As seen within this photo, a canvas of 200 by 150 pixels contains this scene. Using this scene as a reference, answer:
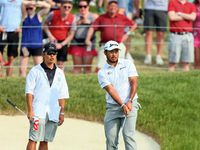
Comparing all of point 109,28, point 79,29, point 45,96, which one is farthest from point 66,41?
point 45,96

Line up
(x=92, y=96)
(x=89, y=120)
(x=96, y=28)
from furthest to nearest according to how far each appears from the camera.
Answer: (x=96, y=28)
(x=92, y=96)
(x=89, y=120)

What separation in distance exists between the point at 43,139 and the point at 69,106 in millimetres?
3399

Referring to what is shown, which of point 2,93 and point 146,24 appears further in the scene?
point 146,24

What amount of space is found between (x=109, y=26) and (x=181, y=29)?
1.92 meters

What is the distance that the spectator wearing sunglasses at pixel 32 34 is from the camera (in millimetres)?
11648

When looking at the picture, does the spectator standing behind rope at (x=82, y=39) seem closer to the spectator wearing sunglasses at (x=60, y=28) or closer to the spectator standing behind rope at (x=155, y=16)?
the spectator wearing sunglasses at (x=60, y=28)

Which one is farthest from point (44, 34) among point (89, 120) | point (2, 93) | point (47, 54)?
point (47, 54)

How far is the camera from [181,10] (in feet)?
41.0

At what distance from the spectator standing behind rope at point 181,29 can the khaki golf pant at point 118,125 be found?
5.77 metres

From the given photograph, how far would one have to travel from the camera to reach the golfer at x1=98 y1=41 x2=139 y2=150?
23.1 ft

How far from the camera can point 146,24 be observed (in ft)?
44.6

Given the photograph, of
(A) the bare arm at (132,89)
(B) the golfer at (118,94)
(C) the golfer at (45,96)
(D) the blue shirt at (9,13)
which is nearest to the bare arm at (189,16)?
(D) the blue shirt at (9,13)

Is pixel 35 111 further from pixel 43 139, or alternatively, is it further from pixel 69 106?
pixel 69 106

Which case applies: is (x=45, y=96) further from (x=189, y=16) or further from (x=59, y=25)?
(x=189, y=16)
